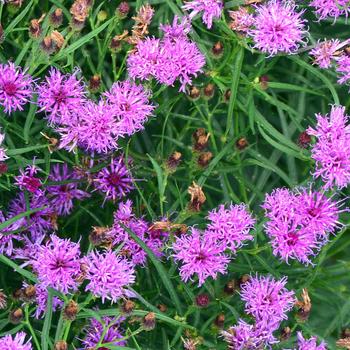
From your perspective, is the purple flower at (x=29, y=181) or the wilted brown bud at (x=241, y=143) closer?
the purple flower at (x=29, y=181)

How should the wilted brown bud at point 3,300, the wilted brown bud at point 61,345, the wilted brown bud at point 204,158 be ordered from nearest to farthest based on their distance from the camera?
the wilted brown bud at point 61,345, the wilted brown bud at point 3,300, the wilted brown bud at point 204,158

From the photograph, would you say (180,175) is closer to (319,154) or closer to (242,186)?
(242,186)

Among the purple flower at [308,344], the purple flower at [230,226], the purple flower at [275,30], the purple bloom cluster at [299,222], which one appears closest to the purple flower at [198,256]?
the purple flower at [230,226]

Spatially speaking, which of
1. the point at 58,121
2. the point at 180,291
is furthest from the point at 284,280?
the point at 58,121

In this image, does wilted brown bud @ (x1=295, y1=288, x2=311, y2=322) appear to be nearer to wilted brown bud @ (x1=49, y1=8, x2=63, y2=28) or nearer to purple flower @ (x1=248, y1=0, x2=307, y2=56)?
purple flower @ (x1=248, y1=0, x2=307, y2=56)

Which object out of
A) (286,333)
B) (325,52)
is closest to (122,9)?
(325,52)

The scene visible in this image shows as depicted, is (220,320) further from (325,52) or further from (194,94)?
(325,52)

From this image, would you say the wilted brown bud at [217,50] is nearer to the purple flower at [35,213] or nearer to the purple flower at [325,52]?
the purple flower at [325,52]
